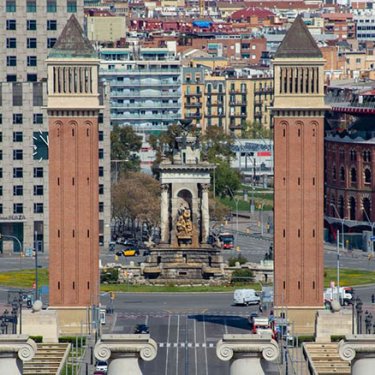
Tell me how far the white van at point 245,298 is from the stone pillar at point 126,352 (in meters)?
85.0

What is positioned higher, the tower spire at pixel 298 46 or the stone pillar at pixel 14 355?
the tower spire at pixel 298 46

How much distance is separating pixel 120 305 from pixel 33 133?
36760 mm

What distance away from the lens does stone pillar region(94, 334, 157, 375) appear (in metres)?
39.0

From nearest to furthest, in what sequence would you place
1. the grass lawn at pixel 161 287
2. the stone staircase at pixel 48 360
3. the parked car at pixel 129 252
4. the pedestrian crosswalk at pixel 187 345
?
the stone staircase at pixel 48 360, the pedestrian crosswalk at pixel 187 345, the grass lawn at pixel 161 287, the parked car at pixel 129 252

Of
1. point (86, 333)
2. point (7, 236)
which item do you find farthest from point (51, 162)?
point (7, 236)

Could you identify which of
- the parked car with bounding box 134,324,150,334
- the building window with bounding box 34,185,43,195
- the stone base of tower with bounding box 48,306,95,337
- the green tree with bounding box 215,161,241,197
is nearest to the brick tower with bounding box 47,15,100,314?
the stone base of tower with bounding box 48,306,95,337

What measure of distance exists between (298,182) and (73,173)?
10.9 meters

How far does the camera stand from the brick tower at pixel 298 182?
111438 mm

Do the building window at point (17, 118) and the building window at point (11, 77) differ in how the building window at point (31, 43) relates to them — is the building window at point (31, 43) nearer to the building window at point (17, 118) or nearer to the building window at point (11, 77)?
the building window at point (11, 77)

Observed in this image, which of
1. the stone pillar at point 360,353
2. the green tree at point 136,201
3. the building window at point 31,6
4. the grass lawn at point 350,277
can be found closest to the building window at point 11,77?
the building window at point 31,6

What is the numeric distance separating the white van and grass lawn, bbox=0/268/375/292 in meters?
7.33

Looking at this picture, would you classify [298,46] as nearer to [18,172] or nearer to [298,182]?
[298,182]

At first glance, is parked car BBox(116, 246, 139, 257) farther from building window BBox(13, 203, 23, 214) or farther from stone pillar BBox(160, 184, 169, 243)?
stone pillar BBox(160, 184, 169, 243)

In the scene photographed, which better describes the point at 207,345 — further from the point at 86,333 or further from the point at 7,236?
the point at 7,236
